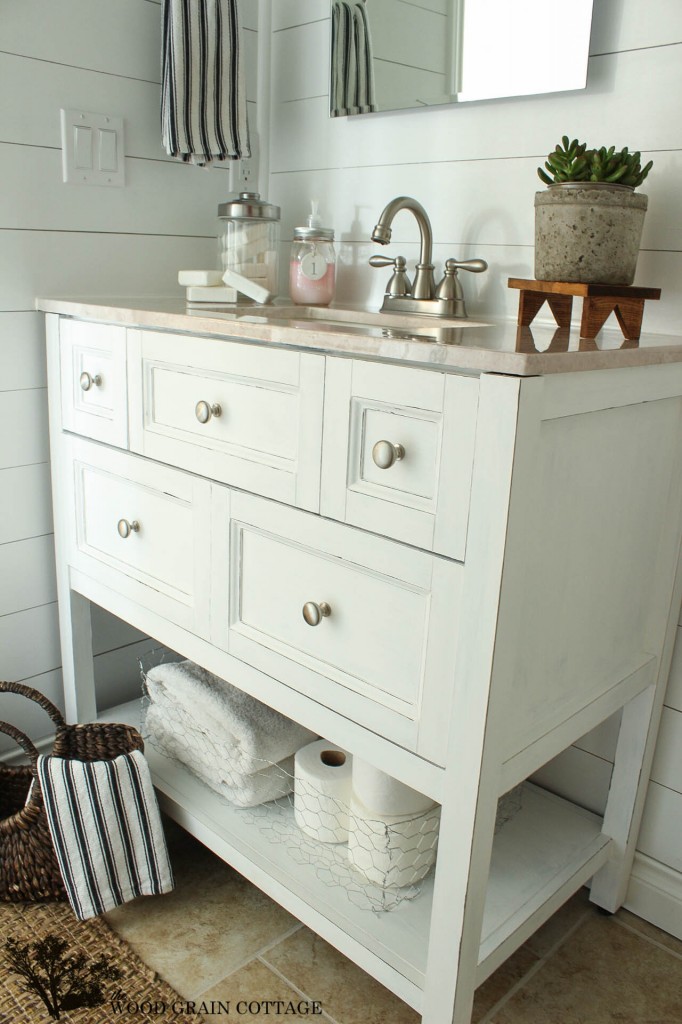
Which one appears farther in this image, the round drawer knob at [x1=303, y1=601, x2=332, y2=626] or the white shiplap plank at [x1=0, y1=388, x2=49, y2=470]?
the white shiplap plank at [x1=0, y1=388, x2=49, y2=470]

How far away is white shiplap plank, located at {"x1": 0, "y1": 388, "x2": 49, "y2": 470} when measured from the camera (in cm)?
148

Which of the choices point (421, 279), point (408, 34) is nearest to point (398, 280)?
point (421, 279)

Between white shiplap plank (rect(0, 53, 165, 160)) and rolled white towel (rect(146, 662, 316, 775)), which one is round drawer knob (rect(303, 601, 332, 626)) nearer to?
rolled white towel (rect(146, 662, 316, 775))

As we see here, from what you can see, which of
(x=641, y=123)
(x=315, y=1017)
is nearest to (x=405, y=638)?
(x=315, y=1017)

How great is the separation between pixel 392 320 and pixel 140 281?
1.77 ft

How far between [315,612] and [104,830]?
534mm

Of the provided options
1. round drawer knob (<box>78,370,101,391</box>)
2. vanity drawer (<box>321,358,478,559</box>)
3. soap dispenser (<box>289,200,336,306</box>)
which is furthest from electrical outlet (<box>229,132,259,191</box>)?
vanity drawer (<box>321,358,478,559</box>)

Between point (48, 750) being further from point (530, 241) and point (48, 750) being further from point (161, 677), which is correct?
point (530, 241)

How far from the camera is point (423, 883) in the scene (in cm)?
122

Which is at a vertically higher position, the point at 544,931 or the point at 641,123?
the point at 641,123

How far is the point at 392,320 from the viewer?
1380 mm

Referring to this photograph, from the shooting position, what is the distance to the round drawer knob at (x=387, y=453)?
0.92 meters

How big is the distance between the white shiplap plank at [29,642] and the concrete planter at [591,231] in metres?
1.10

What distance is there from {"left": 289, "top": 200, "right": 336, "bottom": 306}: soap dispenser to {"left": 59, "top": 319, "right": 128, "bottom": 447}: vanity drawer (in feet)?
1.26
